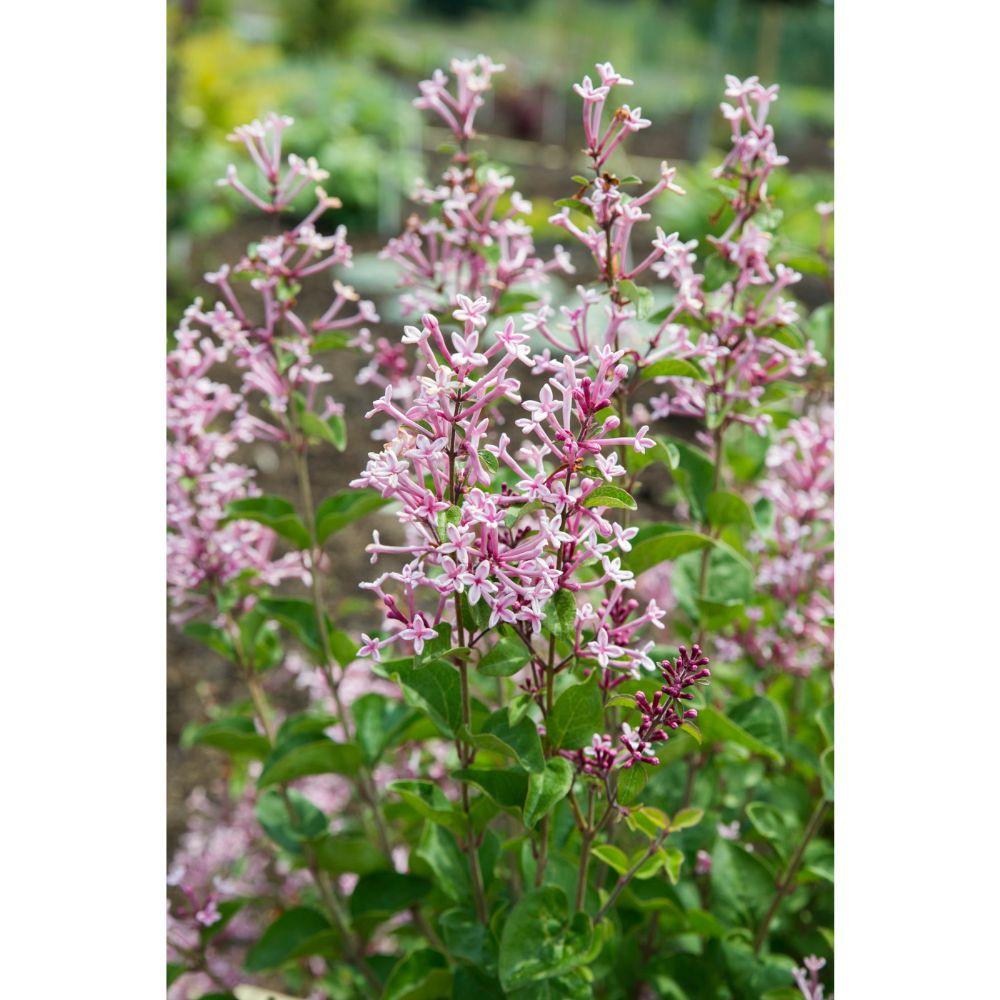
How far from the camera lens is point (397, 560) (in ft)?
9.12

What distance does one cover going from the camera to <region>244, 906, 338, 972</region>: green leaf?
1.71 metres

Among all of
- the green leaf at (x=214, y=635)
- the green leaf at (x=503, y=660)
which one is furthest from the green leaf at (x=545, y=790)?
the green leaf at (x=214, y=635)

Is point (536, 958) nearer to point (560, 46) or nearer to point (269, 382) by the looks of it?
point (269, 382)

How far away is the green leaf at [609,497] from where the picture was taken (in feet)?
3.49

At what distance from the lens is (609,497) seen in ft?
3.51

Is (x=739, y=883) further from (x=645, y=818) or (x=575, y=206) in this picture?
(x=575, y=206)

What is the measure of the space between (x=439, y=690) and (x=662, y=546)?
37 centimetres

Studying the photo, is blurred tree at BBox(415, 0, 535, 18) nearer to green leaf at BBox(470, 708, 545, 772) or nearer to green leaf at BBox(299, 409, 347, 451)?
green leaf at BBox(299, 409, 347, 451)

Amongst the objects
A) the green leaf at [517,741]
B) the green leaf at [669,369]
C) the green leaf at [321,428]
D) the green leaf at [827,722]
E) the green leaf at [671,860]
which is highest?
the green leaf at [669,369]

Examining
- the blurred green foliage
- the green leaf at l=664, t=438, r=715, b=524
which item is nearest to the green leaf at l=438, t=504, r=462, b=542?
the green leaf at l=664, t=438, r=715, b=524

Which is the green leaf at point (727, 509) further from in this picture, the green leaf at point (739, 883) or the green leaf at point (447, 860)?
the green leaf at point (447, 860)

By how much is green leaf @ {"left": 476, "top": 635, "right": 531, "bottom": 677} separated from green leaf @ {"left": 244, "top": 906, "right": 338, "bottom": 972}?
30.4 inches

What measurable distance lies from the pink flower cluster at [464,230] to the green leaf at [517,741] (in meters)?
0.58

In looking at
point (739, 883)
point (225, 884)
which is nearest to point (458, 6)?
point (225, 884)
